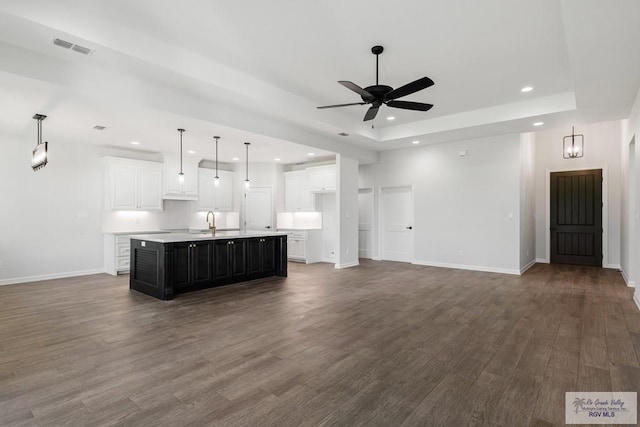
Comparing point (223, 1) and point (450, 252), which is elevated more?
point (223, 1)

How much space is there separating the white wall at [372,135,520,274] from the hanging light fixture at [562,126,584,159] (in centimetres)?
211

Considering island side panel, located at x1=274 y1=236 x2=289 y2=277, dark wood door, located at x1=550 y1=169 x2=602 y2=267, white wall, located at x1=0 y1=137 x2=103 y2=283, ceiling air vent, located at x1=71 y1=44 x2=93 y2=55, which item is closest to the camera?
ceiling air vent, located at x1=71 y1=44 x2=93 y2=55

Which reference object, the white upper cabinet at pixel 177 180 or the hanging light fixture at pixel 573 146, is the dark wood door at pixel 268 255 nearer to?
the white upper cabinet at pixel 177 180

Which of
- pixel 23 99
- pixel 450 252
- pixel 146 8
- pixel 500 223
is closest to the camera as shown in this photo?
pixel 146 8

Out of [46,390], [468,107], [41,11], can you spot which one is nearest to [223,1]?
[41,11]

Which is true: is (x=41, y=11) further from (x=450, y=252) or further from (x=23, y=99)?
(x=450, y=252)

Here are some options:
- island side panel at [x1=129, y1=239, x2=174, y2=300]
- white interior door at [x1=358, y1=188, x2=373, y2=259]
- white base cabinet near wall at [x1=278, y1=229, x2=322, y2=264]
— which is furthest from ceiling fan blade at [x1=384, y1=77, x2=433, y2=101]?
white interior door at [x1=358, y1=188, x2=373, y2=259]

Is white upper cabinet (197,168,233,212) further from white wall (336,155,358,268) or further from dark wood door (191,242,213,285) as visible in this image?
dark wood door (191,242,213,285)

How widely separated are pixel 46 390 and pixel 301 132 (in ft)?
17.5

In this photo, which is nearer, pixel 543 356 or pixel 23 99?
pixel 543 356

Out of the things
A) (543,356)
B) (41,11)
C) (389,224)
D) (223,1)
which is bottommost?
(543,356)

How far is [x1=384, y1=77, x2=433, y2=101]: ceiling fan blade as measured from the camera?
11.8ft

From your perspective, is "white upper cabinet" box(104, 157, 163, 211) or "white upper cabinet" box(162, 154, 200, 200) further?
"white upper cabinet" box(162, 154, 200, 200)

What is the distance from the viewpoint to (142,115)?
15.7 feet
